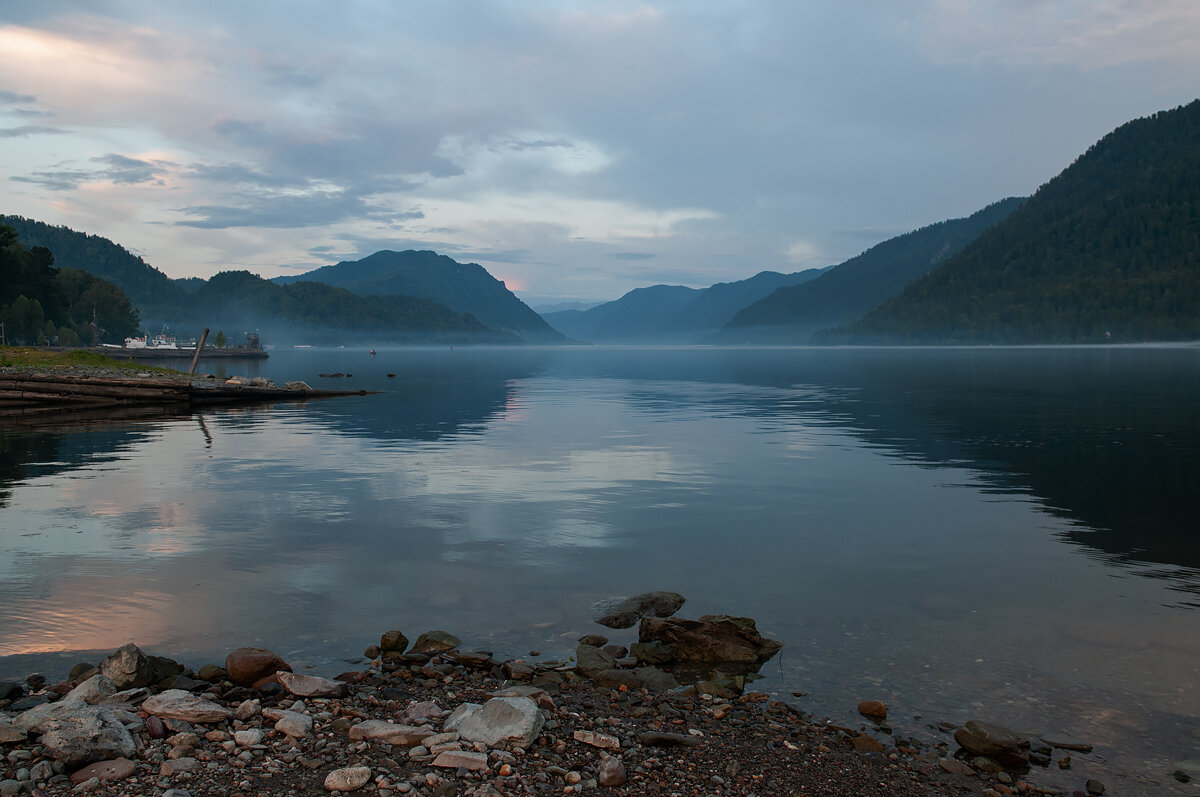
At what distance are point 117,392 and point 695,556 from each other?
54240 millimetres

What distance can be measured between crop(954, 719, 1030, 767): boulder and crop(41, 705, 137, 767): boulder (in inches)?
358

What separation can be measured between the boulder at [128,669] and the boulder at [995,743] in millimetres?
9998

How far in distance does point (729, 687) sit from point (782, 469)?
791 inches

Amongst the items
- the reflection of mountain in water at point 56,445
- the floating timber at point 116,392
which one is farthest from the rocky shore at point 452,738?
the floating timber at point 116,392

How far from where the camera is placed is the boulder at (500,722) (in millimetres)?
9116

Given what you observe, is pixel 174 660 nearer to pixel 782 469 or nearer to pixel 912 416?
pixel 782 469

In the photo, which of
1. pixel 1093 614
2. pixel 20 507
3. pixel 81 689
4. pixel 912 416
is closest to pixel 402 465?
pixel 20 507

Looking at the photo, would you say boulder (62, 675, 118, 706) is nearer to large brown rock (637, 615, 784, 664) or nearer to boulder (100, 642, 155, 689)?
boulder (100, 642, 155, 689)

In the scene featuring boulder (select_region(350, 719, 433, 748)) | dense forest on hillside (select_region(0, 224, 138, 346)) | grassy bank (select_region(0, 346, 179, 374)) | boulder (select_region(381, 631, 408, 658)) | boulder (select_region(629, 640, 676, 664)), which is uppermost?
dense forest on hillside (select_region(0, 224, 138, 346))

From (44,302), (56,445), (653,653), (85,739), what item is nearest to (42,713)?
(85,739)

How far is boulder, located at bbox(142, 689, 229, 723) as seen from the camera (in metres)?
9.54

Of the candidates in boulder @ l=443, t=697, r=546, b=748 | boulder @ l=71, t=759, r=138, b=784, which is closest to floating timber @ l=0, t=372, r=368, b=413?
boulder @ l=71, t=759, r=138, b=784

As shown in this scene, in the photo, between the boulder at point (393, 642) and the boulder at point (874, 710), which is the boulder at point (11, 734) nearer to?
the boulder at point (393, 642)

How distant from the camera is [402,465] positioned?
31.6 meters
